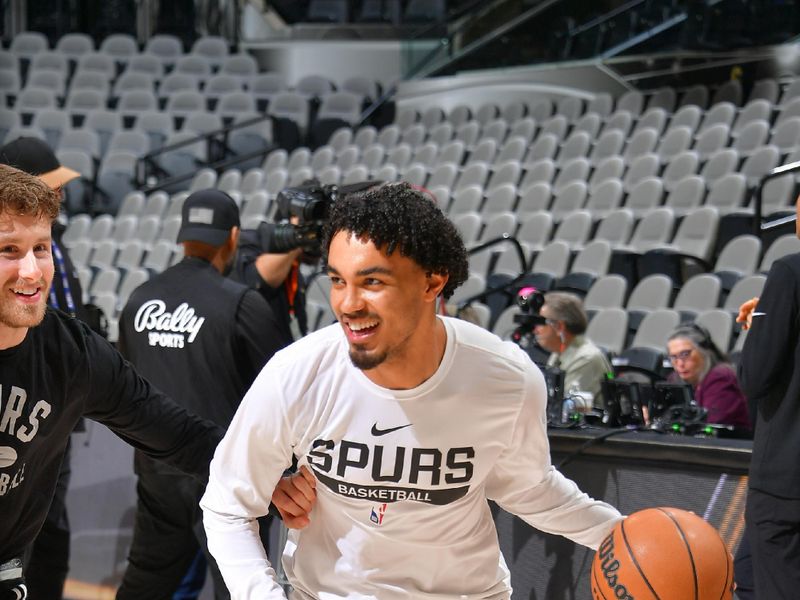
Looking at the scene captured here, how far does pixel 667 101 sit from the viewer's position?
1246 cm

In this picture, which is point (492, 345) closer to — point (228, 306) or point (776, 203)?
point (228, 306)

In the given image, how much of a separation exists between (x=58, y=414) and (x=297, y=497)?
1.86 ft

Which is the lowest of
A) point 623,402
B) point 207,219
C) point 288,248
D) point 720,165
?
point 623,402

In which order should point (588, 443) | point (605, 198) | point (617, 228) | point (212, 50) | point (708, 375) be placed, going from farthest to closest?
point (212, 50), point (605, 198), point (617, 228), point (708, 375), point (588, 443)

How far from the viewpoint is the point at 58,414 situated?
243 centimetres

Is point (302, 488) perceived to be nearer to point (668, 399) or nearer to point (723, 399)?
point (668, 399)

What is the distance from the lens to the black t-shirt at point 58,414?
234cm

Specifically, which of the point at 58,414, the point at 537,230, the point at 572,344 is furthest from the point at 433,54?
the point at 58,414

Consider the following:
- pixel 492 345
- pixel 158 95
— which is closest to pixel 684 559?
pixel 492 345

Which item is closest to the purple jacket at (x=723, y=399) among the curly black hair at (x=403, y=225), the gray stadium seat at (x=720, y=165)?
the curly black hair at (x=403, y=225)

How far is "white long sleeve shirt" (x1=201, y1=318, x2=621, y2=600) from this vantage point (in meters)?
2.25

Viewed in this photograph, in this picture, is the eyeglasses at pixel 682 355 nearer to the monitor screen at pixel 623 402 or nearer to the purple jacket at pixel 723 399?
the purple jacket at pixel 723 399

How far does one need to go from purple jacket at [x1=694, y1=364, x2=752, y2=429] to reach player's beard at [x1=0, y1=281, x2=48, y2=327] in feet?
12.0

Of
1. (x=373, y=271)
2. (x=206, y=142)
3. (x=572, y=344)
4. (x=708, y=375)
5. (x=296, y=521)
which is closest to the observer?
(x=373, y=271)
